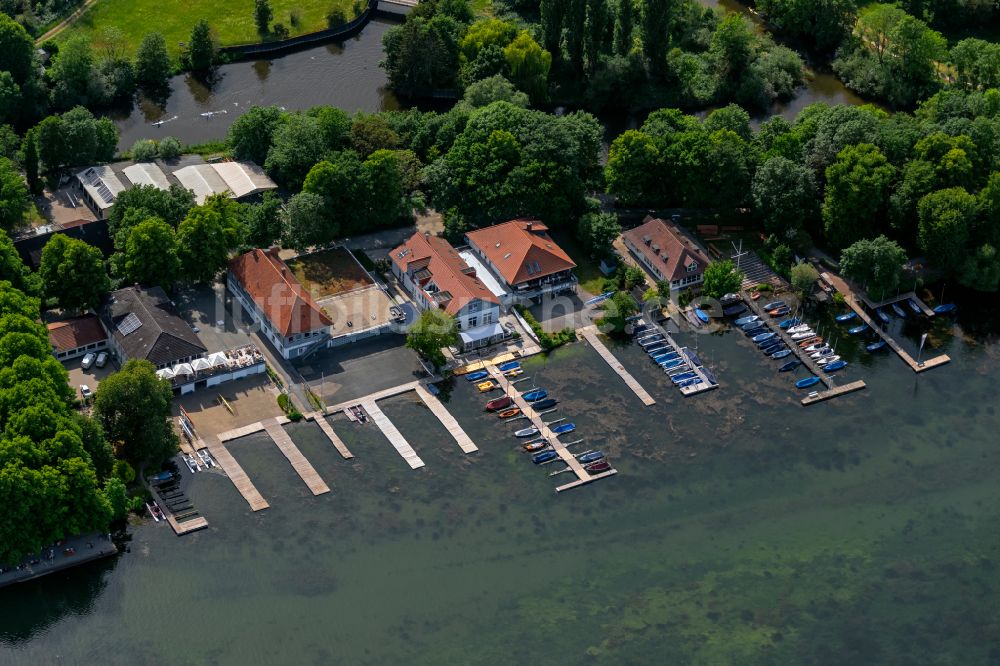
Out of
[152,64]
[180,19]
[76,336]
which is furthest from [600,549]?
[180,19]

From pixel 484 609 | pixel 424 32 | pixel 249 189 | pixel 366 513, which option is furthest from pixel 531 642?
pixel 424 32

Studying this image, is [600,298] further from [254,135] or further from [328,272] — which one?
[254,135]

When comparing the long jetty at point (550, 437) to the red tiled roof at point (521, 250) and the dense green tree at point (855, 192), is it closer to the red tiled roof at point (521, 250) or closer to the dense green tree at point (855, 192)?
the red tiled roof at point (521, 250)

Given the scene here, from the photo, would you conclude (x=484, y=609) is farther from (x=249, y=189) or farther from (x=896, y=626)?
(x=249, y=189)

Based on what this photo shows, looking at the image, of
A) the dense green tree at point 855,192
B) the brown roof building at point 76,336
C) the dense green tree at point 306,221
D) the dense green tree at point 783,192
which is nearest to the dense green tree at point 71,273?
the brown roof building at point 76,336

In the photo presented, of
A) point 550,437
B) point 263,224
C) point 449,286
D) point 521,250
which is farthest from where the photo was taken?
point 263,224

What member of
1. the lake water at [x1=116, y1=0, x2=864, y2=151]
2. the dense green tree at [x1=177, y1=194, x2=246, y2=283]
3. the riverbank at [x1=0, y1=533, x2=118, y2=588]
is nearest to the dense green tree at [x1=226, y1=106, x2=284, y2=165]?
the lake water at [x1=116, y1=0, x2=864, y2=151]
